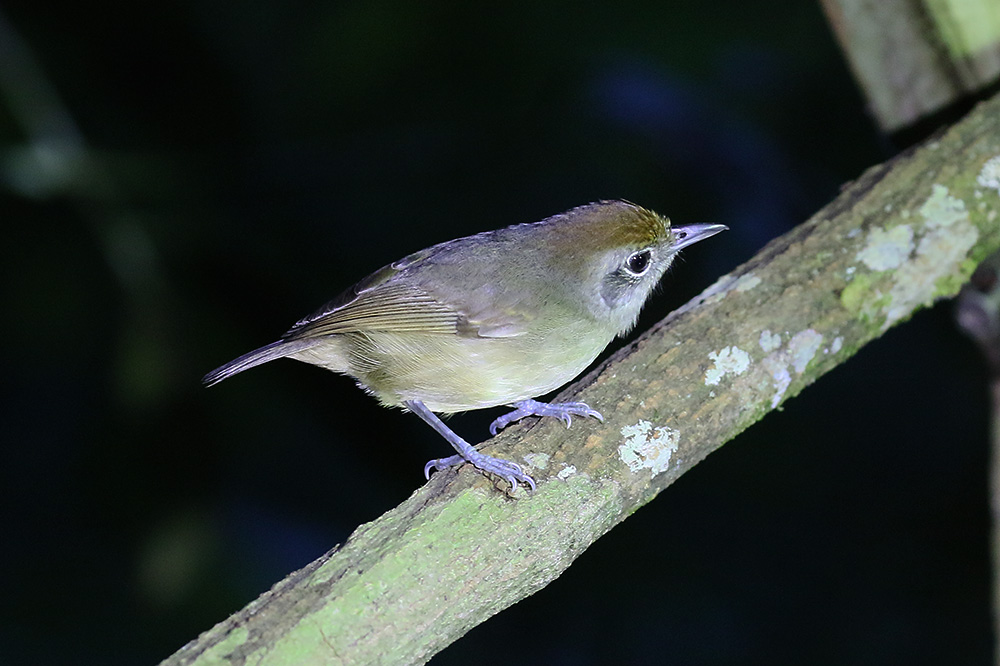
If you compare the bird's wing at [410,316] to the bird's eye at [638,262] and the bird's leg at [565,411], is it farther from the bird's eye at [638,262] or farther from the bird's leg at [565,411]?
the bird's eye at [638,262]

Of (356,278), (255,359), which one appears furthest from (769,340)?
(356,278)

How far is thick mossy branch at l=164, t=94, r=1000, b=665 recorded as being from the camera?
6.18 feet

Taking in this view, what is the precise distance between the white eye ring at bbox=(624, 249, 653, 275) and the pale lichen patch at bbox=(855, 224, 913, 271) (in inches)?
26.3

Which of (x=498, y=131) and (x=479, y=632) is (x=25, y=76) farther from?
(x=479, y=632)

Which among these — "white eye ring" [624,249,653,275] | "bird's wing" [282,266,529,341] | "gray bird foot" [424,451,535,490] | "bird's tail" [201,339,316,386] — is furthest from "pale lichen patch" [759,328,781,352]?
"bird's tail" [201,339,316,386]

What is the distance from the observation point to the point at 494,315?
2850 millimetres

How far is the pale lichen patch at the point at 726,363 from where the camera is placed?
8.39 feet

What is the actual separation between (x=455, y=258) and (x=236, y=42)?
1.66 metres

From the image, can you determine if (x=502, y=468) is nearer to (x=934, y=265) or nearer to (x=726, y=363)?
(x=726, y=363)

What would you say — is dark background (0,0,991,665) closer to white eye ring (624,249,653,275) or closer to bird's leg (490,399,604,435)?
white eye ring (624,249,653,275)

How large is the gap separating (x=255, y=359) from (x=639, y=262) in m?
1.33

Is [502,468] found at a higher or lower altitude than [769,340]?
higher

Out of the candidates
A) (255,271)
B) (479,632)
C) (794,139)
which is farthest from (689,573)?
(255,271)

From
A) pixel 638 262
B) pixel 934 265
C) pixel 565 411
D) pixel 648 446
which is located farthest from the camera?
pixel 638 262
